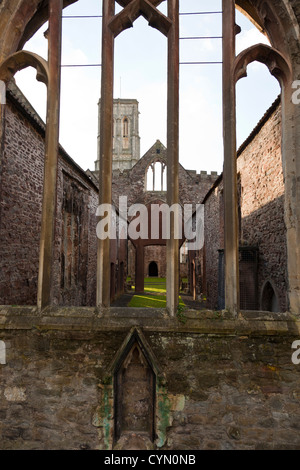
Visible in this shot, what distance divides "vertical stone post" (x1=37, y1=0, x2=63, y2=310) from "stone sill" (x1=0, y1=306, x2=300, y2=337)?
24 centimetres

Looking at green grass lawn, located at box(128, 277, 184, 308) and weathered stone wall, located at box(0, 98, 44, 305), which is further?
green grass lawn, located at box(128, 277, 184, 308)

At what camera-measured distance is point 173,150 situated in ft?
10.6

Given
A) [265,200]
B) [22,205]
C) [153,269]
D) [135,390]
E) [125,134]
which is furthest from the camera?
[125,134]

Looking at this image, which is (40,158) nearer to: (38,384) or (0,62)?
(0,62)

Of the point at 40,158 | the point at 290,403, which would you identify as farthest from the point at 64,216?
the point at 290,403

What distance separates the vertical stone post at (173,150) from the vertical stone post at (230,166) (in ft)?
1.97

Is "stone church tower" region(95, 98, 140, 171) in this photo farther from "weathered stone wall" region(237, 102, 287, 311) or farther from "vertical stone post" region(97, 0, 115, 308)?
"vertical stone post" region(97, 0, 115, 308)

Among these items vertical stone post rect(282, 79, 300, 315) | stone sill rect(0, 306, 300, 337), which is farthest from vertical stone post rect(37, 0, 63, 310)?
vertical stone post rect(282, 79, 300, 315)

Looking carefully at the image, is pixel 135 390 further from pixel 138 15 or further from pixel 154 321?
pixel 138 15

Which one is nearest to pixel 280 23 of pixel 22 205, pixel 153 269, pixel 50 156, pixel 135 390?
pixel 50 156

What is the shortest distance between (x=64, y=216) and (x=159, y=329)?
21.2 ft

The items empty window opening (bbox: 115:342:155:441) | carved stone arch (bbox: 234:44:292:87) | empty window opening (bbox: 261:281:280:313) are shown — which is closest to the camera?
empty window opening (bbox: 115:342:155:441)

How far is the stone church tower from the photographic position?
125 feet

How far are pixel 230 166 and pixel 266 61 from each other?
1.62m
